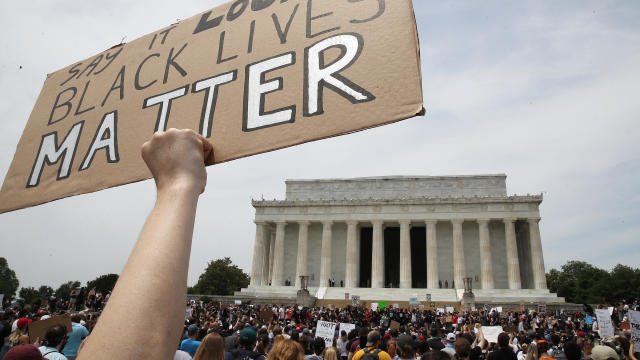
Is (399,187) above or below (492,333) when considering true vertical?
above

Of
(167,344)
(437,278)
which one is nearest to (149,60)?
(167,344)

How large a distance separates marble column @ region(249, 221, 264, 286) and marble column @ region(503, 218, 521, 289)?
3119 cm

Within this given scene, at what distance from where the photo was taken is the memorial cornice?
4769 centimetres

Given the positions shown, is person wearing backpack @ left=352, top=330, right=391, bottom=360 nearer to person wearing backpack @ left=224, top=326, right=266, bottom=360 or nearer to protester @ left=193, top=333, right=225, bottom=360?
person wearing backpack @ left=224, top=326, right=266, bottom=360

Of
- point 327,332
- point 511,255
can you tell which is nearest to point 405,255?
point 511,255

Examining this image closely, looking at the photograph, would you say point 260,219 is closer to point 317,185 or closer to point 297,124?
point 317,185

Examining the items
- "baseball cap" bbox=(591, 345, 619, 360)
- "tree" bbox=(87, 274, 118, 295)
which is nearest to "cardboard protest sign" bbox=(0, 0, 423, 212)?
"baseball cap" bbox=(591, 345, 619, 360)

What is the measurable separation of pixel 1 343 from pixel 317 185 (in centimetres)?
4885

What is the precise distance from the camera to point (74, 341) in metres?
8.20

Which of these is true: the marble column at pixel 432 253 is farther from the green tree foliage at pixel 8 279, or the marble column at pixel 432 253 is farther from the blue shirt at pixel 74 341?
the green tree foliage at pixel 8 279

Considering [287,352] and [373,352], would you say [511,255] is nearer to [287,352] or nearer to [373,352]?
[373,352]

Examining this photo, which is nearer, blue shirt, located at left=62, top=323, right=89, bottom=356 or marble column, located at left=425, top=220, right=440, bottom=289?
blue shirt, located at left=62, top=323, right=89, bottom=356

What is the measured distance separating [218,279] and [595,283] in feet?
219

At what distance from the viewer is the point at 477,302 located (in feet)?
129
